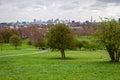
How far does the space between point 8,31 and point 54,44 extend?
349ft

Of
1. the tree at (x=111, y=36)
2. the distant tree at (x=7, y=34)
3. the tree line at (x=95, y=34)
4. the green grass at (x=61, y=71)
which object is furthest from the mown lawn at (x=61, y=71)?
the distant tree at (x=7, y=34)

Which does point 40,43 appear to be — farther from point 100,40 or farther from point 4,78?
Answer: point 4,78

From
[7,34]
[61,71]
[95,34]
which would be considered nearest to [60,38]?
[95,34]

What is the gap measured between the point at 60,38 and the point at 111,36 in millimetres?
23535

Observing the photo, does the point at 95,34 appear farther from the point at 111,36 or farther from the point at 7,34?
the point at 7,34

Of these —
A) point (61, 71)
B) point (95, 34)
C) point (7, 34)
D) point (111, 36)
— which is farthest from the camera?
point (7, 34)

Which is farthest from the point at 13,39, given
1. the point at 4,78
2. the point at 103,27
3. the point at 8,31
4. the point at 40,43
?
the point at 4,78

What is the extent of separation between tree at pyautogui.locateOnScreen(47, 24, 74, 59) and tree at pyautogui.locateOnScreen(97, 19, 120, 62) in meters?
21.5

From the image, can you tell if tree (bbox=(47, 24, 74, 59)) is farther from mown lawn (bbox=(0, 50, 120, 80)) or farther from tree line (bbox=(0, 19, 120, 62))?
mown lawn (bbox=(0, 50, 120, 80))

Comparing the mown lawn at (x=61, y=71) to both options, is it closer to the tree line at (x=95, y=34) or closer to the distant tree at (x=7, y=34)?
the tree line at (x=95, y=34)

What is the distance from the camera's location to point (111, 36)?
3984cm

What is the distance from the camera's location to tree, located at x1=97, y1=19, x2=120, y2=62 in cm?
3940

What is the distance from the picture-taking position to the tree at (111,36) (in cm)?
3940

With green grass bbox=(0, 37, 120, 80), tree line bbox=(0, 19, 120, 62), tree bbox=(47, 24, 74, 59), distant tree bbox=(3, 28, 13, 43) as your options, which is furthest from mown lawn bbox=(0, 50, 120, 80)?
distant tree bbox=(3, 28, 13, 43)
